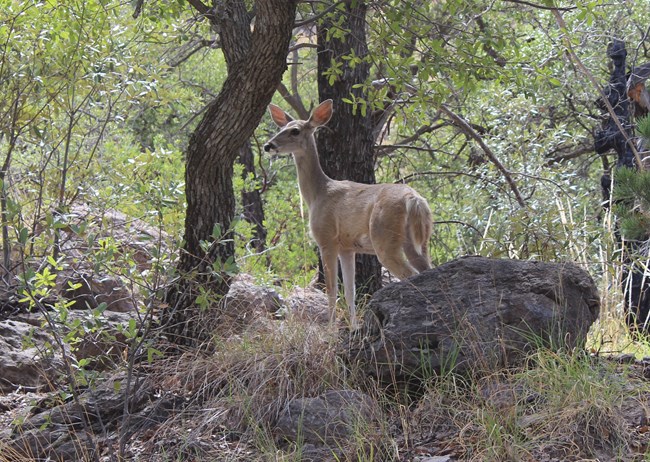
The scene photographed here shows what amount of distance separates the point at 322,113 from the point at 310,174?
2.09 ft

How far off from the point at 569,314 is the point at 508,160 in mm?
6099

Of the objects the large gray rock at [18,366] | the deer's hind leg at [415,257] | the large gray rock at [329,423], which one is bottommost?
the large gray rock at [329,423]

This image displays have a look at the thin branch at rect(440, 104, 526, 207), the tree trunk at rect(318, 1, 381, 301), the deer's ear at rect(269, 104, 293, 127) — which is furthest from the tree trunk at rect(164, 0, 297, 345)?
the thin branch at rect(440, 104, 526, 207)

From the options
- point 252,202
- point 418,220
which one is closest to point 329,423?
point 418,220

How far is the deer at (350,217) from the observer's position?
8281 millimetres

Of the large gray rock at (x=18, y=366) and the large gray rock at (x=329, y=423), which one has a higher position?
the large gray rock at (x=18, y=366)

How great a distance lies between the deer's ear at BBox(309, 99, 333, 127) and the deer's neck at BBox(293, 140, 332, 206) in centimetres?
30

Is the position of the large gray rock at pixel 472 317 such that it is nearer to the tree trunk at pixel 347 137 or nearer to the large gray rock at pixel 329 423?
the large gray rock at pixel 329 423

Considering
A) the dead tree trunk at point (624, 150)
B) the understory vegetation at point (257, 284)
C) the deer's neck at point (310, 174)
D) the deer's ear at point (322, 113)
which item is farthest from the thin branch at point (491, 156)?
the deer's neck at point (310, 174)

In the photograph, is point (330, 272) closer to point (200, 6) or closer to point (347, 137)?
point (347, 137)

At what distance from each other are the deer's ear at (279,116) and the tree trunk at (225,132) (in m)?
2.10

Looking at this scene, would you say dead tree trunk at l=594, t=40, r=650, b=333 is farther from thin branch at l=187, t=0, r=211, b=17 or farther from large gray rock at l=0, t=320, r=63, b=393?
large gray rock at l=0, t=320, r=63, b=393

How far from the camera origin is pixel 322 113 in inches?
369

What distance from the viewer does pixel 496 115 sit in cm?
1284
